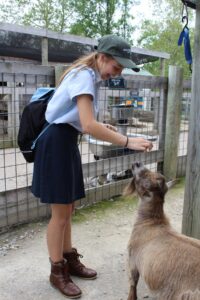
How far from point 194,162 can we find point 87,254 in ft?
4.43

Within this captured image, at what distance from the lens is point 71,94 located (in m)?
2.25

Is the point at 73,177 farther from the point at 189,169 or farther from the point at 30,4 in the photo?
the point at 30,4

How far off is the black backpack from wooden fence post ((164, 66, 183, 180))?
9.51 ft

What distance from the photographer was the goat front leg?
2504 millimetres

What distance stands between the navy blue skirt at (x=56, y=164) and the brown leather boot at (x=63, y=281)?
22.4 inches

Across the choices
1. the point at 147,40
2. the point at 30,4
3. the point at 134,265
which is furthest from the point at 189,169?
the point at 147,40

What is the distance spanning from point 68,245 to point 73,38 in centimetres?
758

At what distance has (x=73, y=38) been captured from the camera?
9539 millimetres

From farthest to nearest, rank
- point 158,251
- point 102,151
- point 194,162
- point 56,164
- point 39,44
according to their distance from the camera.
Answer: point 39,44
point 102,151
point 194,162
point 56,164
point 158,251

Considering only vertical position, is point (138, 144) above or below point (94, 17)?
below

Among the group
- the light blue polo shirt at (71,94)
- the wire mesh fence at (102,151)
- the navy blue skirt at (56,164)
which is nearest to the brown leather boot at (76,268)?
the navy blue skirt at (56,164)

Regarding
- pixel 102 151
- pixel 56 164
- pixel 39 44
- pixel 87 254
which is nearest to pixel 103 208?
pixel 102 151

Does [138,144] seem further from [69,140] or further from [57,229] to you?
[57,229]

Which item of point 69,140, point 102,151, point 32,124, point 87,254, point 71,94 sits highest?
point 71,94
